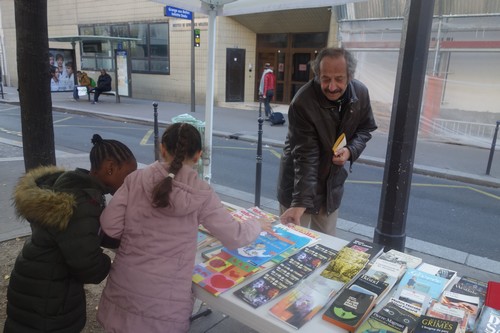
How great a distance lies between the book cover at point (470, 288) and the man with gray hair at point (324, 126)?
0.88 meters

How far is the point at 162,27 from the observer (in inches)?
729

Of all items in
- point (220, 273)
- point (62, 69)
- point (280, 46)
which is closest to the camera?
point (220, 273)

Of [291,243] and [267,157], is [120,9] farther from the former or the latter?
[291,243]

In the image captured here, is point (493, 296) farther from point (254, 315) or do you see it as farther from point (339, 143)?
point (339, 143)

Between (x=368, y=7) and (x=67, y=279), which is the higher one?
(x=368, y=7)

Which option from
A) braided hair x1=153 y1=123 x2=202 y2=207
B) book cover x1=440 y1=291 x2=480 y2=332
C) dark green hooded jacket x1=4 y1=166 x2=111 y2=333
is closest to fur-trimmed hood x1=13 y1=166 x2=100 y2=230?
A: dark green hooded jacket x1=4 y1=166 x2=111 y2=333

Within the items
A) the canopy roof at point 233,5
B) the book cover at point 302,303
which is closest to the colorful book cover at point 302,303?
the book cover at point 302,303

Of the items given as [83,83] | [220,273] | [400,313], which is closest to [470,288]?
[400,313]

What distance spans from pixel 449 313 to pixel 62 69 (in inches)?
822

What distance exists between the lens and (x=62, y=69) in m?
19.3

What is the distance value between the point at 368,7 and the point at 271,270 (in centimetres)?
1148

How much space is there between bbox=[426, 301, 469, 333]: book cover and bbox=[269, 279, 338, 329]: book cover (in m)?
0.40

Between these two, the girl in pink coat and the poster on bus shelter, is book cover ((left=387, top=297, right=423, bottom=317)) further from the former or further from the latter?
the poster on bus shelter

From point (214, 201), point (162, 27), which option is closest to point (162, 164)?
point (214, 201)
